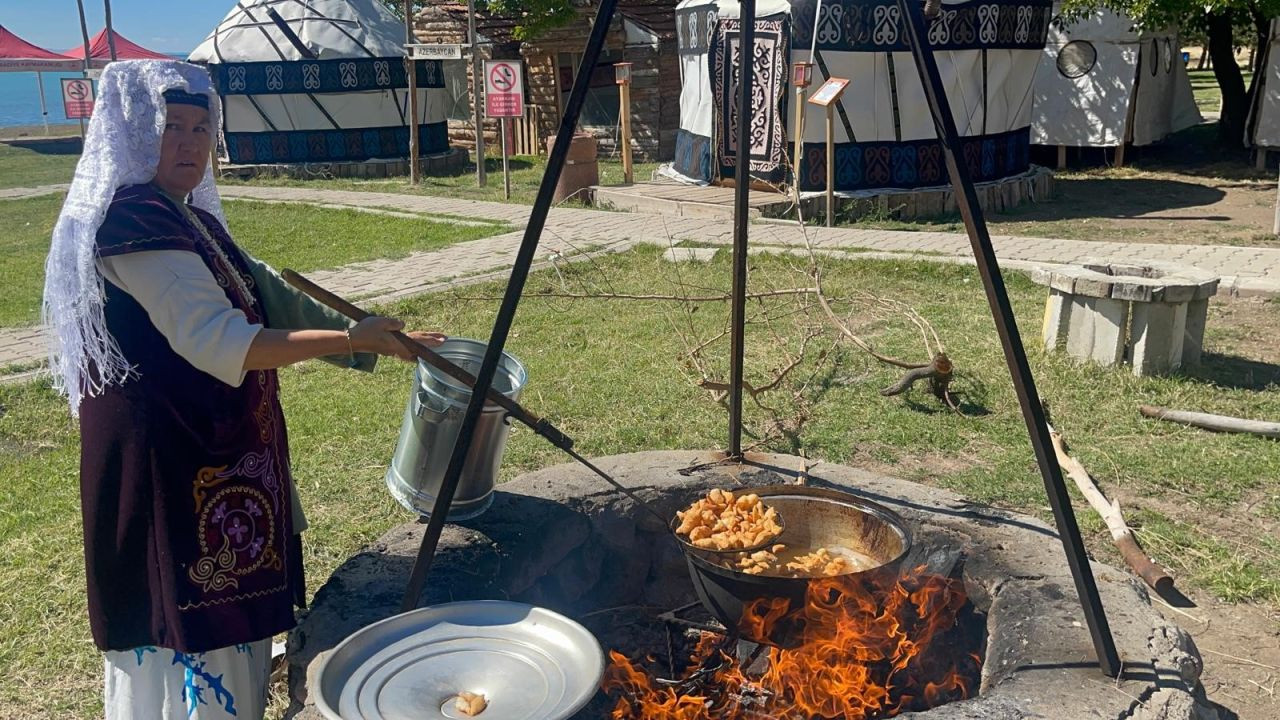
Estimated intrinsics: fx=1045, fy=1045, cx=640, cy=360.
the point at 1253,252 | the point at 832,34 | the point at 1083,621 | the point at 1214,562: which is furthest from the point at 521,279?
the point at 832,34

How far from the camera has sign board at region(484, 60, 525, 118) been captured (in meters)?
14.2

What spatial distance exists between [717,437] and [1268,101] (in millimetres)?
13103

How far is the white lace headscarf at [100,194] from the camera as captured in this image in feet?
7.06

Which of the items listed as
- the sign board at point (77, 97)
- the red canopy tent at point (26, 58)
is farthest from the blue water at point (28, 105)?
the red canopy tent at point (26, 58)

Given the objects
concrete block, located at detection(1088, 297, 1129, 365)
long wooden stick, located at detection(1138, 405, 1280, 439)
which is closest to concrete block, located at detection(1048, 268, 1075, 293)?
concrete block, located at detection(1088, 297, 1129, 365)

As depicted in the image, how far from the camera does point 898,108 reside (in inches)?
483

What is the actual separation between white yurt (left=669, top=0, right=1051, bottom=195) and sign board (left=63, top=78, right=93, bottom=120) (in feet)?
33.7

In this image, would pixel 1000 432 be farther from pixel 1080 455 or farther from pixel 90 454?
pixel 90 454

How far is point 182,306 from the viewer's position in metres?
2.17

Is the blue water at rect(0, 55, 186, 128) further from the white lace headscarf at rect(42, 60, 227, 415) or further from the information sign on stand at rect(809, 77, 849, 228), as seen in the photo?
the white lace headscarf at rect(42, 60, 227, 415)

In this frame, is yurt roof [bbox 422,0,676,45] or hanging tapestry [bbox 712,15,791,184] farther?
yurt roof [bbox 422,0,676,45]

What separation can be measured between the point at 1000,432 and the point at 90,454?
4.03 meters

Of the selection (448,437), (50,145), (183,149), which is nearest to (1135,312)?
(448,437)

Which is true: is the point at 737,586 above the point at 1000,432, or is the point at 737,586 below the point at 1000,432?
above
